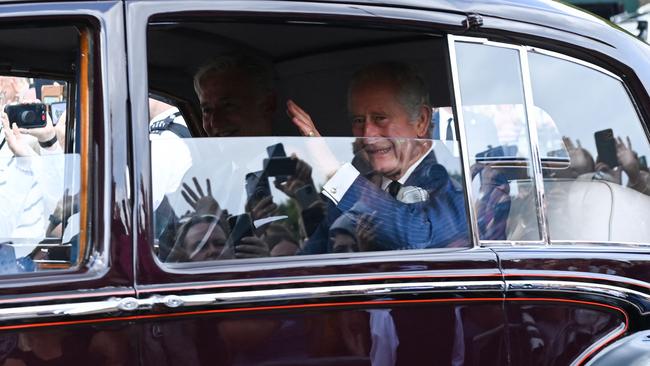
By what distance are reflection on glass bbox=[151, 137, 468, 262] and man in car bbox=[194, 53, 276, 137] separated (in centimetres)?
42

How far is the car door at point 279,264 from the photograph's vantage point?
218 cm

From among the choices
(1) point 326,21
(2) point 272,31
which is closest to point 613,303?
(1) point 326,21

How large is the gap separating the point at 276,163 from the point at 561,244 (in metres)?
0.85

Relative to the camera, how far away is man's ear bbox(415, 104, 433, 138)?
268 centimetres

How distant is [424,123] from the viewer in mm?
2732

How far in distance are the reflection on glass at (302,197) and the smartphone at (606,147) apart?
19.6 inches

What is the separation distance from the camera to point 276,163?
96.5 inches

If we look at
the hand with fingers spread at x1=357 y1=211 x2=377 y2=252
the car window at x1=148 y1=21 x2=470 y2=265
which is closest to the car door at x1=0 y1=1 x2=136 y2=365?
the car window at x1=148 y1=21 x2=470 y2=265

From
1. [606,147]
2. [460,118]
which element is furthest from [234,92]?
[606,147]

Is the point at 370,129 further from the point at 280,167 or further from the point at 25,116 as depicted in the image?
the point at 25,116

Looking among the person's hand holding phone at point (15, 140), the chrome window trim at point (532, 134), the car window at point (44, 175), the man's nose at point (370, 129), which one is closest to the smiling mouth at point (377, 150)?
the man's nose at point (370, 129)

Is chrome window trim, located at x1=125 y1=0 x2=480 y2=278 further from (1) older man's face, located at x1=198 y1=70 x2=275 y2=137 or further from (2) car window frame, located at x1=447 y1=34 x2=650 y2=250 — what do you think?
(1) older man's face, located at x1=198 y1=70 x2=275 y2=137

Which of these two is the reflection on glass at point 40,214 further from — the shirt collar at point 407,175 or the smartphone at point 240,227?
the shirt collar at point 407,175

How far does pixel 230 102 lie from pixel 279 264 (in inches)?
36.6
